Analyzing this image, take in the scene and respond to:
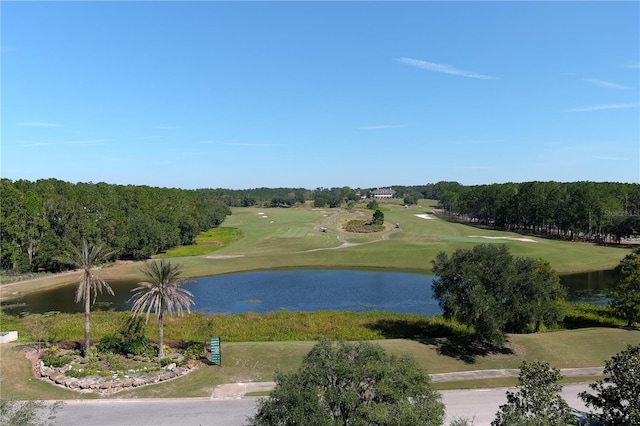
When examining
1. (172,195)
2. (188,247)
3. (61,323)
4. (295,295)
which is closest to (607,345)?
(295,295)

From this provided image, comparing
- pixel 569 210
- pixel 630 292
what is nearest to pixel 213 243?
pixel 630 292

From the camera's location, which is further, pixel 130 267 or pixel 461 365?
pixel 130 267

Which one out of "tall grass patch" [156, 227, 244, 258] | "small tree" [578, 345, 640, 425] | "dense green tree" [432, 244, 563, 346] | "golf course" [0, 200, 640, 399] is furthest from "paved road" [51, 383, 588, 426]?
"tall grass patch" [156, 227, 244, 258]

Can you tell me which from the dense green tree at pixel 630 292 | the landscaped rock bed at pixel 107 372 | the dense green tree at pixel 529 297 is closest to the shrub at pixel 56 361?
the landscaped rock bed at pixel 107 372

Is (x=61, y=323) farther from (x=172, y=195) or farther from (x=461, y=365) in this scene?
(x=172, y=195)

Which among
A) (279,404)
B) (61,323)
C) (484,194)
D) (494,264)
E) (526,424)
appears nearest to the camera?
(526,424)

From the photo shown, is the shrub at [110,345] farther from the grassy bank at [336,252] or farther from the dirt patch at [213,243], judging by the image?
the dirt patch at [213,243]

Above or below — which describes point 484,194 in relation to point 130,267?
above
